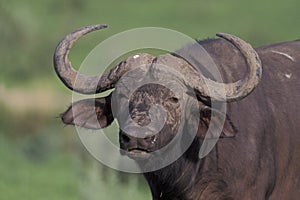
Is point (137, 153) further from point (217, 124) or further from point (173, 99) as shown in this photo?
point (217, 124)

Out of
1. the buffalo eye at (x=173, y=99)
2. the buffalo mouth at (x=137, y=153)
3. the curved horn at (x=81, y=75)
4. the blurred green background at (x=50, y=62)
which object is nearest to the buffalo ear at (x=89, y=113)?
the curved horn at (x=81, y=75)

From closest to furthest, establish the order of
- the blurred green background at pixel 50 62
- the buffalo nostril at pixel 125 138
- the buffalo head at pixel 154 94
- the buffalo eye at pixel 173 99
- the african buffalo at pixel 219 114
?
the buffalo nostril at pixel 125 138 → the buffalo head at pixel 154 94 → the buffalo eye at pixel 173 99 → the african buffalo at pixel 219 114 → the blurred green background at pixel 50 62

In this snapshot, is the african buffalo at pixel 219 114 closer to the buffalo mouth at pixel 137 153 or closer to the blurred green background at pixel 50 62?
the buffalo mouth at pixel 137 153

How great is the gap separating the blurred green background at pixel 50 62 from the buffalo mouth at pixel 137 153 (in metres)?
6.99

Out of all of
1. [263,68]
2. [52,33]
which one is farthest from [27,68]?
[263,68]

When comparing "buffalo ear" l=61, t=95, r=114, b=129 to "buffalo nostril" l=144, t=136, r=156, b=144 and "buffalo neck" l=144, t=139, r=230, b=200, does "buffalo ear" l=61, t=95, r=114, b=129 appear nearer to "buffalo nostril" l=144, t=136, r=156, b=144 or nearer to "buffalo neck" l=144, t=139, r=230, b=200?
"buffalo neck" l=144, t=139, r=230, b=200

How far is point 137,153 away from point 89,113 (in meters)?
1.08

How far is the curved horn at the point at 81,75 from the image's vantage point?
9.91 metres

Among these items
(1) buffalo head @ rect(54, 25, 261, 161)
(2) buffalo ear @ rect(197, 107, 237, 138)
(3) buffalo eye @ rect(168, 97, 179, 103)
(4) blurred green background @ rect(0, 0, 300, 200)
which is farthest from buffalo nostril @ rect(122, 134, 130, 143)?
(4) blurred green background @ rect(0, 0, 300, 200)

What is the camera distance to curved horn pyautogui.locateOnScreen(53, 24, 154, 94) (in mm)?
9914

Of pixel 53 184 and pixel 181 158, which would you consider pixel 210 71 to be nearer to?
pixel 181 158

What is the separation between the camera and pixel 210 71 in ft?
33.3

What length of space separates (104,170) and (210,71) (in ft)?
30.0

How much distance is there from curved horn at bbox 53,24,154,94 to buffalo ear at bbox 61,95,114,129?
0.11 metres
